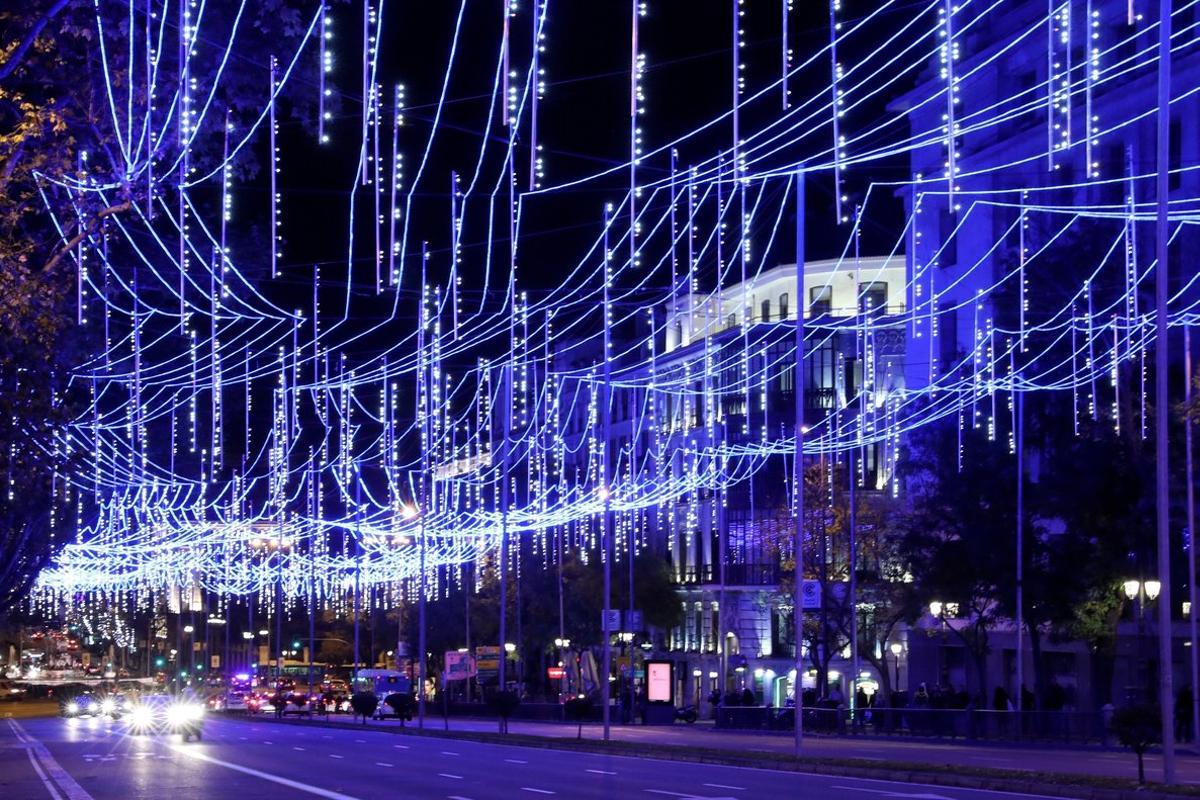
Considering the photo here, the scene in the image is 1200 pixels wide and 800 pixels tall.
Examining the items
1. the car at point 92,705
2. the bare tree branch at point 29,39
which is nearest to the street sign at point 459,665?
the car at point 92,705

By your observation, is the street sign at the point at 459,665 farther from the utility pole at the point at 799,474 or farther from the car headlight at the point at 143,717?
the utility pole at the point at 799,474

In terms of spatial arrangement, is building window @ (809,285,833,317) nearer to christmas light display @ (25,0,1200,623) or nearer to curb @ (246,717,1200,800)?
christmas light display @ (25,0,1200,623)

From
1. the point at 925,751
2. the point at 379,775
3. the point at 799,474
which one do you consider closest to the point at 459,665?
the point at 925,751

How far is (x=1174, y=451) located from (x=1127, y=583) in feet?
13.8

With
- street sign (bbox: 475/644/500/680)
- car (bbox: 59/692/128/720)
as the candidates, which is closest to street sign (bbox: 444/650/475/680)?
car (bbox: 59/692/128/720)

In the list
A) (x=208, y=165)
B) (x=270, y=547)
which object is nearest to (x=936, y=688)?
(x=208, y=165)

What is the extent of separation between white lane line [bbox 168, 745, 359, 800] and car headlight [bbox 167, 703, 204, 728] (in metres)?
6.26

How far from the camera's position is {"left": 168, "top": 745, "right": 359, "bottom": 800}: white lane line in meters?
24.3

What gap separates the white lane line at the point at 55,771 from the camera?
25052mm

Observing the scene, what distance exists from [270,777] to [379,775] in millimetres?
1752

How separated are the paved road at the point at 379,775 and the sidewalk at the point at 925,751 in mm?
3420

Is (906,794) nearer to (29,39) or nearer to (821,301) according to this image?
(29,39)

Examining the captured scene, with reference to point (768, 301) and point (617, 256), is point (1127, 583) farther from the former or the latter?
point (768, 301)

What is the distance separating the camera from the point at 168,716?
5306cm
